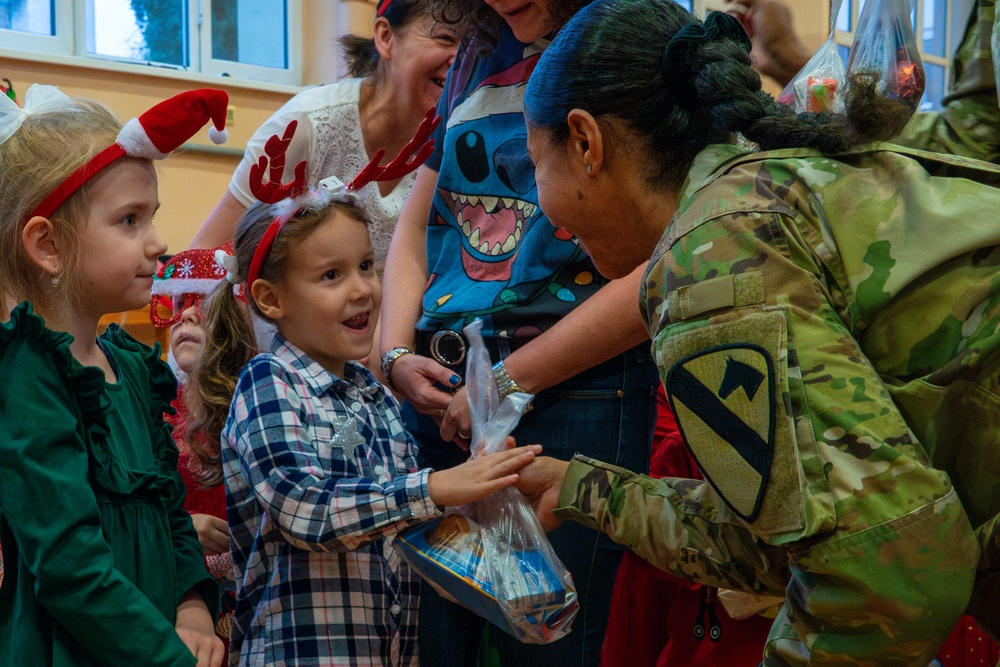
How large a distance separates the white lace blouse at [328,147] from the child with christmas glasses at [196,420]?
0.73 ft

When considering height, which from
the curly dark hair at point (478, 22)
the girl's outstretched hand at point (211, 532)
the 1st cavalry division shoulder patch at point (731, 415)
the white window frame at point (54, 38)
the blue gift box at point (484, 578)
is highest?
the white window frame at point (54, 38)

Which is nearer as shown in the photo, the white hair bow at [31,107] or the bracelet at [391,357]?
the white hair bow at [31,107]

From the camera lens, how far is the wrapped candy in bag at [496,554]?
4.99 ft

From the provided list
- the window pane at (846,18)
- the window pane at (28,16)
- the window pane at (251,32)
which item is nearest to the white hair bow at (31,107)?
the window pane at (28,16)

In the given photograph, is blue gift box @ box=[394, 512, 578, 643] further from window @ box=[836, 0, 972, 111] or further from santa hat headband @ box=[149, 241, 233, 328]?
window @ box=[836, 0, 972, 111]

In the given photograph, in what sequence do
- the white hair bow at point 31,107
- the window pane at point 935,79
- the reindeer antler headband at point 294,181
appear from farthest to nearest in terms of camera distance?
the window pane at point 935,79 → the reindeer antler headband at point 294,181 → the white hair bow at point 31,107

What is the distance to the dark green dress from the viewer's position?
4.76 feet

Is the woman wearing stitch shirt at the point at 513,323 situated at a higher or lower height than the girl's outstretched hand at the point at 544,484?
higher

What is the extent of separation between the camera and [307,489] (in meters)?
1.63

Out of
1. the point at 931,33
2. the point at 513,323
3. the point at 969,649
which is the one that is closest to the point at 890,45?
the point at 513,323

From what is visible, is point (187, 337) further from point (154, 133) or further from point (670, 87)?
point (670, 87)

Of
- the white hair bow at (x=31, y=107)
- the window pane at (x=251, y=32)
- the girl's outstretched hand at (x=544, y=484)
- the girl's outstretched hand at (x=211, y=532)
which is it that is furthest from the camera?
the window pane at (x=251, y=32)

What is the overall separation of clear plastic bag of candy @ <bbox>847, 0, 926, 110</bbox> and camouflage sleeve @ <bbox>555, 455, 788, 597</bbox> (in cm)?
89

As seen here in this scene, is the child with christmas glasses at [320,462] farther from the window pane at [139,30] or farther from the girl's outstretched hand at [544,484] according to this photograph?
the window pane at [139,30]
